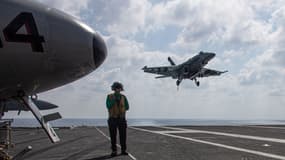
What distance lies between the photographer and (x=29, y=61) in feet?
18.2

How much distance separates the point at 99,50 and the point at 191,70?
49026 millimetres

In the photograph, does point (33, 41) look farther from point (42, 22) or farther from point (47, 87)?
point (47, 87)

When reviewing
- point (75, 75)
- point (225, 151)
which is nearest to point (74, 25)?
point (75, 75)

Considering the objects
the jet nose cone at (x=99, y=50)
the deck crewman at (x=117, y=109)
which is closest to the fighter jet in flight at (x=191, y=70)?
the deck crewman at (x=117, y=109)

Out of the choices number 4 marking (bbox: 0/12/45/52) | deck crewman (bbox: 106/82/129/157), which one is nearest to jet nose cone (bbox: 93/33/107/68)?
number 4 marking (bbox: 0/12/45/52)

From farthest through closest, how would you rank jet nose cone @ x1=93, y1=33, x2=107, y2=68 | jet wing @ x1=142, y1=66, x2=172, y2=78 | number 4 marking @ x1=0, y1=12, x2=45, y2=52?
jet wing @ x1=142, y1=66, x2=172, y2=78, jet nose cone @ x1=93, y1=33, x2=107, y2=68, number 4 marking @ x1=0, y1=12, x2=45, y2=52

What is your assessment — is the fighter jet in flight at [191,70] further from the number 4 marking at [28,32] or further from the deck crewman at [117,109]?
the number 4 marking at [28,32]

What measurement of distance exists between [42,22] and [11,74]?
1.00m

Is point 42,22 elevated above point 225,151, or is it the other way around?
point 42,22

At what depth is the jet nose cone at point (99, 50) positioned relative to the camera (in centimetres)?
605

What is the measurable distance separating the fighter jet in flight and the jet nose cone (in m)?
48.0

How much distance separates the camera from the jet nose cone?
605 cm

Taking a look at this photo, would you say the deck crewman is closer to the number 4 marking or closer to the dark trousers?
the dark trousers

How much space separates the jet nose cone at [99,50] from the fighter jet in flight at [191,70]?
48.0 metres
